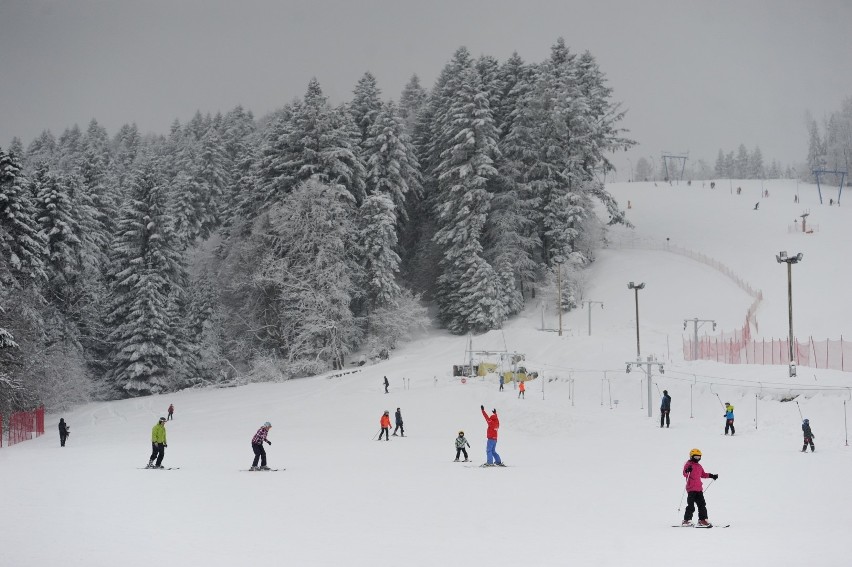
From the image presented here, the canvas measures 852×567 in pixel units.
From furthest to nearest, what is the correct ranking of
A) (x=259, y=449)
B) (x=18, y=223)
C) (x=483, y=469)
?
(x=18, y=223)
(x=483, y=469)
(x=259, y=449)

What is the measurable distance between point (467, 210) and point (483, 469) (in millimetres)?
47682

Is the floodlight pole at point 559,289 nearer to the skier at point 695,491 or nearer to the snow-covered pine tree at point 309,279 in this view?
the snow-covered pine tree at point 309,279

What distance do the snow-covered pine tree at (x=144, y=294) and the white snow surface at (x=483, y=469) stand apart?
542 cm

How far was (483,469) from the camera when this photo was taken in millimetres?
25062

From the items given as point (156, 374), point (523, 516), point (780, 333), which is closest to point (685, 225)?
point (780, 333)

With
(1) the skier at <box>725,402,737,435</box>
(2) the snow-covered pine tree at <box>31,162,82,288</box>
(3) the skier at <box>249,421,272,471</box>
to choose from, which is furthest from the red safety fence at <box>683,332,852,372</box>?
(2) the snow-covered pine tree at <box>31,162,82,288</box>

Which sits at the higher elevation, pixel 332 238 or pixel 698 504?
pixel 332 238

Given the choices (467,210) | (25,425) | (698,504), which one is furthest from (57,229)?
(698,504)

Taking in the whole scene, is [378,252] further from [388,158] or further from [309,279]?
[388,158]

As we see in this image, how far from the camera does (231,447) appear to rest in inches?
1321

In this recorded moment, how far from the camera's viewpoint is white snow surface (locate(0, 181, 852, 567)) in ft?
47.8

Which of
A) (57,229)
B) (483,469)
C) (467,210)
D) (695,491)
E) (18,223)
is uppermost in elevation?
(467,210)

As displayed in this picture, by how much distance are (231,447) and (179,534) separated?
61.1ft

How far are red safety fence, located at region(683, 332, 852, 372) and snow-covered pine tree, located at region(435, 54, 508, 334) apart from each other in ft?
57.1
